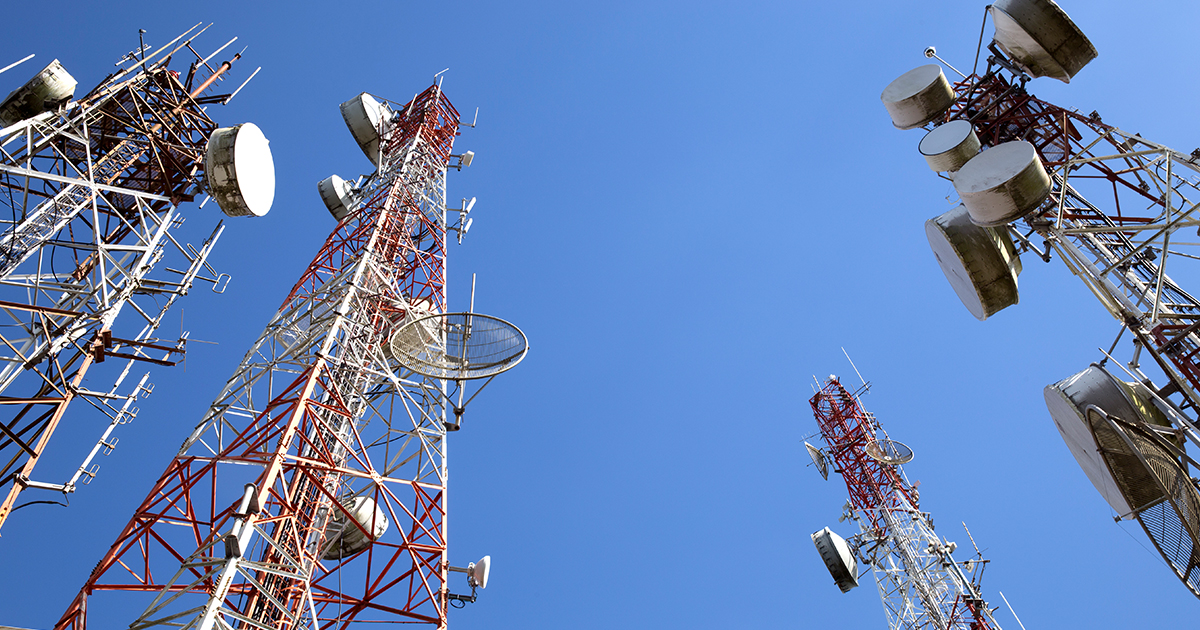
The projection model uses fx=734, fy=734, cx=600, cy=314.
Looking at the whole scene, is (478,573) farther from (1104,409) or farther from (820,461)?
(820,461)

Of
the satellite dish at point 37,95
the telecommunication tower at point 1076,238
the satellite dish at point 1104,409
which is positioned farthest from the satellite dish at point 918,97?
the satellite dish at point 37,95

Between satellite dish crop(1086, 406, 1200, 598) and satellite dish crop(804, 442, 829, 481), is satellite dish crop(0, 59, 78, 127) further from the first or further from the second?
satellite dish crop(804, 442, 829, 481)

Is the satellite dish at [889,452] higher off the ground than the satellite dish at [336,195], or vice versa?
the satellite dish at [336,195]

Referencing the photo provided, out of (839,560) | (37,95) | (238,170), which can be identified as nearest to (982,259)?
(238,170)

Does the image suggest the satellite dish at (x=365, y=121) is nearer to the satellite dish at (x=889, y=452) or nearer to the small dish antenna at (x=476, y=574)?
the small dish antenna at (x=476, y=574)

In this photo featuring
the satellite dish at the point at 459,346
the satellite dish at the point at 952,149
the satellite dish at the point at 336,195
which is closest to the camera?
the satellite dish at the point at 952,149

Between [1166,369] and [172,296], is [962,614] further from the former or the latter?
[172,296]

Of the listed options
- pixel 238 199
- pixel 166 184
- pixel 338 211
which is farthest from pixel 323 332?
pixel 338 211

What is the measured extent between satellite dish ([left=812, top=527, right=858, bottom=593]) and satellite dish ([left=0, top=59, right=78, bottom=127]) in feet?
86.8

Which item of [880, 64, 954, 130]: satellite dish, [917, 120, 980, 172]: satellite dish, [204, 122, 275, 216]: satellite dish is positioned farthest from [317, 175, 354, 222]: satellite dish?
[917, 120, 980, 172]: satellite dish

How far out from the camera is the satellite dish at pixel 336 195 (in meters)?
23.0

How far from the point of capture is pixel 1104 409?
10898 mm

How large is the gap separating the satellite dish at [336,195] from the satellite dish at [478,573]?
1340 centimetres

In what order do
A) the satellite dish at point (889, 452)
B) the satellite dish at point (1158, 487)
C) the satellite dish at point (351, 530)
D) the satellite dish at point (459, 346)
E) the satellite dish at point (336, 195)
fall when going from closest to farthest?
the satellite dish at point (1158, 487)
the satellite dish at point (351, 530)
the satellite dish at point (459, 346)
the satellite dish at point (336, 195)
the satellite dish at point (889, 452)
